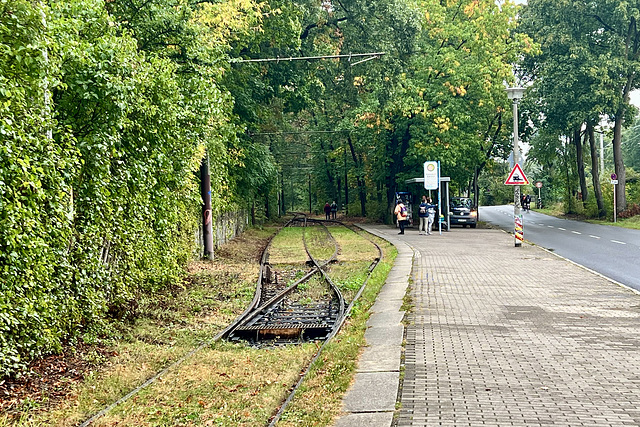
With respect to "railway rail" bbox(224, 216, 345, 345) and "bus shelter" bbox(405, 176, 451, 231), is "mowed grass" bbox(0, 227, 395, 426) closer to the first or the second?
"railway rail" bbox(224, 216, 345, 345)

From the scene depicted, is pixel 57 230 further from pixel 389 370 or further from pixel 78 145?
pixel 389 370

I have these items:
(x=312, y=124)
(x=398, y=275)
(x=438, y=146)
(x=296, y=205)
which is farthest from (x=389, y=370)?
(x=296, y=205)

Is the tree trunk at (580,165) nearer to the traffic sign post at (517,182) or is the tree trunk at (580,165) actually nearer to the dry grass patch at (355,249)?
the dry grass patch at (355,249)

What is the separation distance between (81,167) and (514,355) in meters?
5.83

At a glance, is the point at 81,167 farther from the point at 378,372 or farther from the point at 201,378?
the point at 378,372

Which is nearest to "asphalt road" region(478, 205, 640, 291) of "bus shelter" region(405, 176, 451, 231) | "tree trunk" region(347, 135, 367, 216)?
"bus shelter" region(405, 176, 451, 231)

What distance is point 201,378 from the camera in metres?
7.16

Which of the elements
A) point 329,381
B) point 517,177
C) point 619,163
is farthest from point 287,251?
point 619,163

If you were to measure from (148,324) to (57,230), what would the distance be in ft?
11.0

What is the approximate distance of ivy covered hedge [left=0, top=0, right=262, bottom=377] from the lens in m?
6.27

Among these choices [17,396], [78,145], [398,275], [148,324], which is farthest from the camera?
[398,275]

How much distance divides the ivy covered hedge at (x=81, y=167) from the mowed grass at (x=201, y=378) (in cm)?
62

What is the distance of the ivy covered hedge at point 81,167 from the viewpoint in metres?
6.27

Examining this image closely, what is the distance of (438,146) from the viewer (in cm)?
3816
